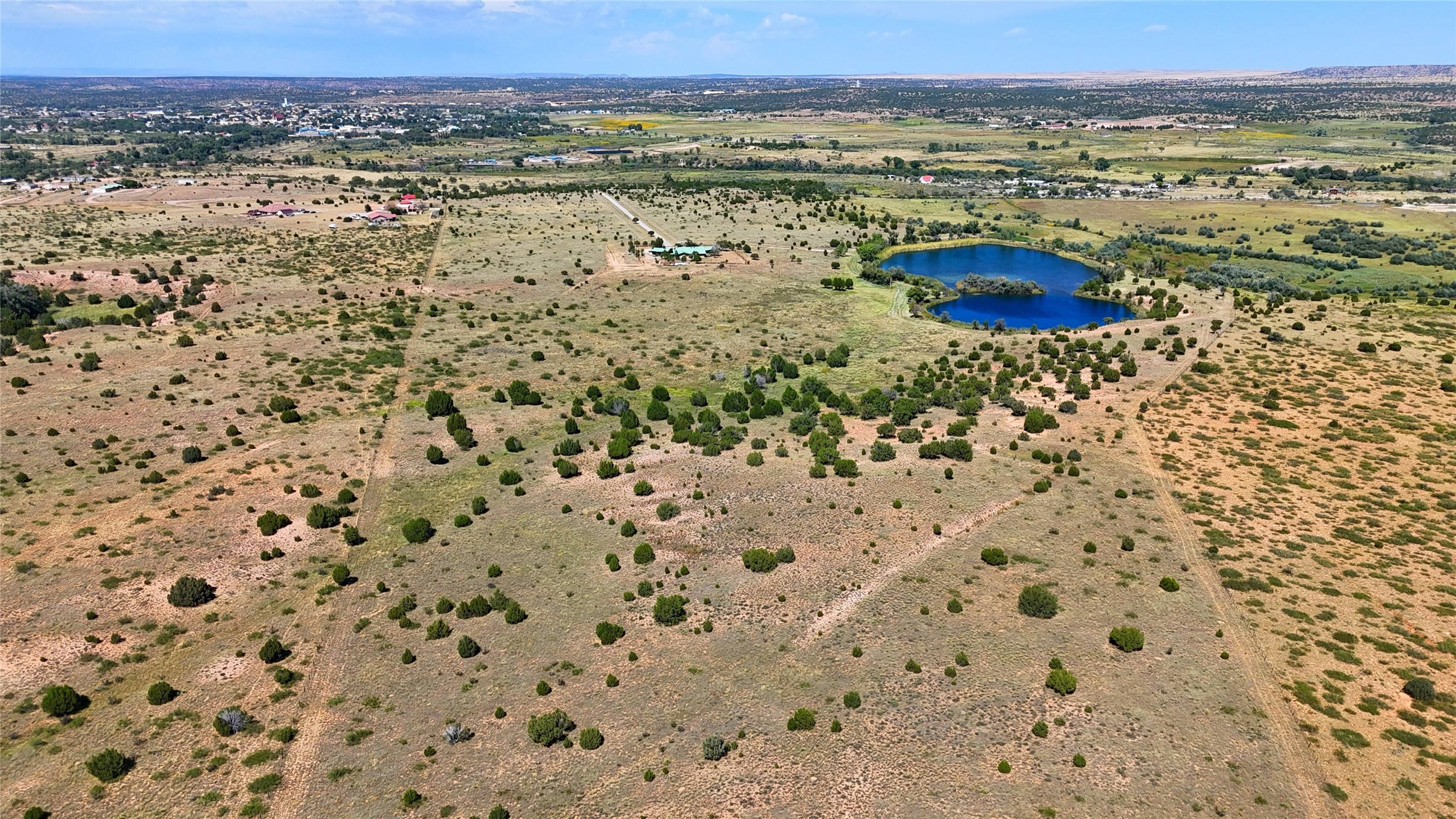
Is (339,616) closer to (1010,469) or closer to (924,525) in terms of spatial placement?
(924,525)

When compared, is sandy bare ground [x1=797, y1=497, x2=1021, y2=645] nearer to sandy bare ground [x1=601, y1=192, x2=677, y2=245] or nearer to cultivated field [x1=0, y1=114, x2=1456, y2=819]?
cultivated field [x1=0, y1=114, x2=1456, y2=819]

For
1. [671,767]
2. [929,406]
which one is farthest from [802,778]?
[929,406]

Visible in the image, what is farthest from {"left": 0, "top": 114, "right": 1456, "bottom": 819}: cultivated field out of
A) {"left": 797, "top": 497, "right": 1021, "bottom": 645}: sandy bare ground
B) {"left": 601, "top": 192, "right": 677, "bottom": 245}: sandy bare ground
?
{"left": 601, "top": 192, "right": 677, "bottom": 245}: sandy bare ground

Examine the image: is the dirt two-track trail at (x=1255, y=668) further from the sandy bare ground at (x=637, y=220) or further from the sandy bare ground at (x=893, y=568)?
the sandy bare ground at (x=637, y=220)

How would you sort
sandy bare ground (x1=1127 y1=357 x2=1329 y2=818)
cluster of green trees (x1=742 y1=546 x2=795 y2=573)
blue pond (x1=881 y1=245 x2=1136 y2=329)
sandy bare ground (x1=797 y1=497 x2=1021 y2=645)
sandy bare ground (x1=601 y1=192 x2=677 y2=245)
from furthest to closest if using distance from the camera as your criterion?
sandy bare ground (x1=601 y1=192 x2=677 y2=245)
blue pond (x1=881 y1=245 x2=1136 y2=329)
cluster of green trees (x1=742 y1=546 x2=795 y2=573)
sandy bare ground (x1=797 y1=497 x2=1021 y2=645)
sandy bare ground (x1=1127 y1=357 x2=1329 y2=818)

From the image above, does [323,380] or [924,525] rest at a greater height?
[323,380]
